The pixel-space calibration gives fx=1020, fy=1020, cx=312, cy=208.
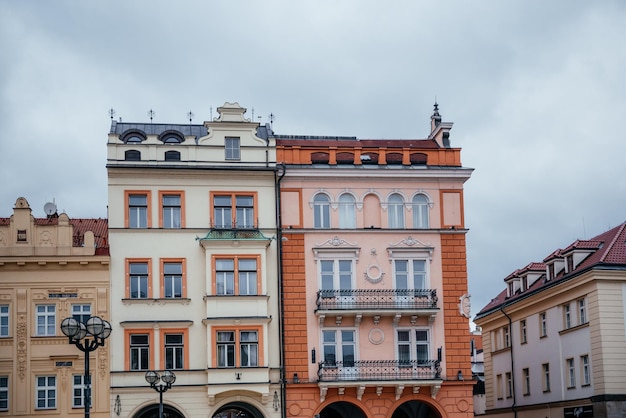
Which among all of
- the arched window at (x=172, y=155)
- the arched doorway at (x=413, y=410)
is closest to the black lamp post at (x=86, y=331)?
the arched window at (x=172, y=155)

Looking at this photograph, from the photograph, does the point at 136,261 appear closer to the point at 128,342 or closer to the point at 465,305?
the point at 128,342

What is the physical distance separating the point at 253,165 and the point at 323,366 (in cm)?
1015

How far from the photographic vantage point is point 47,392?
4641cm

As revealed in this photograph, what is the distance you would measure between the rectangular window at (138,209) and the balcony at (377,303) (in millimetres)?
8970

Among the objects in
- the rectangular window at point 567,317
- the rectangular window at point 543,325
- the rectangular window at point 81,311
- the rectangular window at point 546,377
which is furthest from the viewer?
the rectangular window at point 543,325

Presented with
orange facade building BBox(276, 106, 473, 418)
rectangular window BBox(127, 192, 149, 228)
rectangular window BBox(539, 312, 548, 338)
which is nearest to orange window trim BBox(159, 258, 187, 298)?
rectangular window BBox(127, 192, 149, 228)

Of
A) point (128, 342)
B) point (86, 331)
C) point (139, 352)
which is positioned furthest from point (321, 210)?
point (86, 331)

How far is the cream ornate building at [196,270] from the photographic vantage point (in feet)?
153

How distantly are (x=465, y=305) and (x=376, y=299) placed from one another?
4432mm

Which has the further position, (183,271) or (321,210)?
(321,210)

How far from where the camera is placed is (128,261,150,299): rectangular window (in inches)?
1866

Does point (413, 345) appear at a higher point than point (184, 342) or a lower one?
lower

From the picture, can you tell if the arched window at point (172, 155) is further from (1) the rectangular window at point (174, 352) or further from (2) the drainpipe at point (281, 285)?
(1) the rectangular window at point (174, 352)

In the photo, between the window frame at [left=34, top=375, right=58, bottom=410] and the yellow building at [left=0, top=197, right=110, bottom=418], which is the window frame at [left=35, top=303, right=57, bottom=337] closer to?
the yellow building at [left=0, top=197, right=110, bottom=418]
